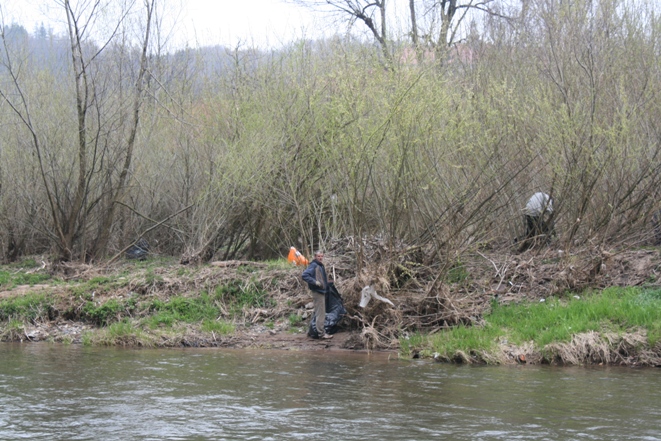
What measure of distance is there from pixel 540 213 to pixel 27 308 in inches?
430

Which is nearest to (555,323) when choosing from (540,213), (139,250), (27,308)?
(540,213)

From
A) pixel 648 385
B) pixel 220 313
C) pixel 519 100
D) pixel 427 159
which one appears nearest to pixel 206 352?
pixel 220 313

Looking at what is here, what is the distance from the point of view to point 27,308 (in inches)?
619

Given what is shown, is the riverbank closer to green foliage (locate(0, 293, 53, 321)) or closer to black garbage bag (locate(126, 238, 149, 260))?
green foliage (locate(0, 293, 53, 321))

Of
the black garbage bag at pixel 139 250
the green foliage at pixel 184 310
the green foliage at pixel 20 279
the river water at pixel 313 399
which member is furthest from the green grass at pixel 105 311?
the black garbage bag at pixel 139 250

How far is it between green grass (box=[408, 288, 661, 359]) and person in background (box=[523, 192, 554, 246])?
2495 mm

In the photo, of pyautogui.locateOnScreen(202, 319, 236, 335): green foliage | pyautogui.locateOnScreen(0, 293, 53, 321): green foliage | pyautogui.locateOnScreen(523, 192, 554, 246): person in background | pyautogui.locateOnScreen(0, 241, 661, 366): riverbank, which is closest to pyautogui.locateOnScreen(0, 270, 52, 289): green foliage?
pyautogui.locateOnScreen(0, 241, 661, 366): riverbank

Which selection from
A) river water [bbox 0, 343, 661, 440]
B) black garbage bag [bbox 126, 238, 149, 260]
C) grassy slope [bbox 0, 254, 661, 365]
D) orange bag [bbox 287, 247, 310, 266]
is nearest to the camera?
river water [bbox 0, 343, 661, 440]

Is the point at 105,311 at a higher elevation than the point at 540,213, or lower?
lower

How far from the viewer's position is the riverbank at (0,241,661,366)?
1181 cm

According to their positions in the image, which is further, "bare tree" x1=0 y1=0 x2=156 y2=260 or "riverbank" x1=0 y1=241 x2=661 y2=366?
"bare tree" x1=0 y1=0 x2=156 y2=260

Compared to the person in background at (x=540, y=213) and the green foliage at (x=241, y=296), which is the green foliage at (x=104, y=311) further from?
the person in background at (x=540, y=213)

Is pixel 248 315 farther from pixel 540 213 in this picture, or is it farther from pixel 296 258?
pixel 540 213

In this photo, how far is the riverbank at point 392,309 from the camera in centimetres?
1181
